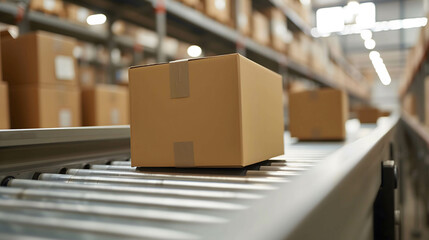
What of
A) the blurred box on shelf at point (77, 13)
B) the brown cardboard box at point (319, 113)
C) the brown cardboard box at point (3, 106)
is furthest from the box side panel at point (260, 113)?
the blurred box on shelf at point (77, 13)

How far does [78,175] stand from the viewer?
981 mm

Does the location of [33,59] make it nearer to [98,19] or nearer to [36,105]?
[36,105]

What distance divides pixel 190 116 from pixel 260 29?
10.1 ft

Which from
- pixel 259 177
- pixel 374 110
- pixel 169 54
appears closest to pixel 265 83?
pixel 259 177

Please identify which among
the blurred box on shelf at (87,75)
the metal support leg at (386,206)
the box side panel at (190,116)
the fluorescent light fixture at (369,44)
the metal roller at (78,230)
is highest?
the fluorescent light fixture at (369,44)

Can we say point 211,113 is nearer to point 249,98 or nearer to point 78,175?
point 249,98

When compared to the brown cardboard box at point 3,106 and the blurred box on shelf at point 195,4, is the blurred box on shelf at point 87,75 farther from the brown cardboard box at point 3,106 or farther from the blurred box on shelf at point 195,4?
the brown cardboard box at point 3,106

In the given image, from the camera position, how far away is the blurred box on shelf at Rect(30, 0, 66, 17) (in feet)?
8.59

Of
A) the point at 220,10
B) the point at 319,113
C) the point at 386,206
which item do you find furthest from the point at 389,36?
the point at 386,206

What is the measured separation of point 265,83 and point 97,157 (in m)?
0.75

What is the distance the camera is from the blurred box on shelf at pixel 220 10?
2.82 meters

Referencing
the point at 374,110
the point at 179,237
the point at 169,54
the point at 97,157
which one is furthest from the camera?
the point at 374,110

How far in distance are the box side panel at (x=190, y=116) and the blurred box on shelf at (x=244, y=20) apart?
239 cm

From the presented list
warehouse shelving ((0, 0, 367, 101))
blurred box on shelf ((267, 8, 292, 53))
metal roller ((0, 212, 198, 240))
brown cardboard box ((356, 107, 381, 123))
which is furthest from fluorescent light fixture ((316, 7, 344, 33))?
metal roller ((0, 212, 198, 240))
